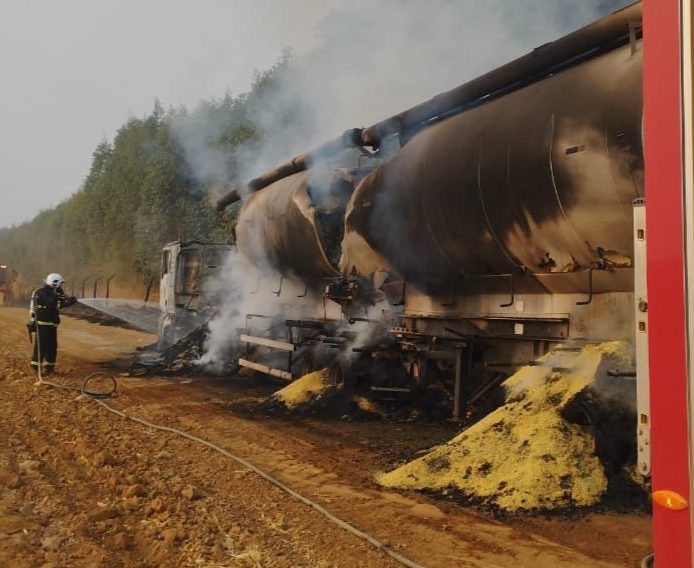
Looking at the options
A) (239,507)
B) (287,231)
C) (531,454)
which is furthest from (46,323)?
(531,454)

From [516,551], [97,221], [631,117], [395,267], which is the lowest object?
[516,551]

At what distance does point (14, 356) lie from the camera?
12.8 meters

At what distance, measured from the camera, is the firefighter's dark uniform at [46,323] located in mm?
10422

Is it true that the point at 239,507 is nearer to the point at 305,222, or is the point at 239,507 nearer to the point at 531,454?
the point at 531,454

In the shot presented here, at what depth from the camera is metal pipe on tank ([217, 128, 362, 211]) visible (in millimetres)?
8570

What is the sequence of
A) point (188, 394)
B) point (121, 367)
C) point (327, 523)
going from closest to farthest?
point (327, 523)
point (188, 394)
point (121, 367)

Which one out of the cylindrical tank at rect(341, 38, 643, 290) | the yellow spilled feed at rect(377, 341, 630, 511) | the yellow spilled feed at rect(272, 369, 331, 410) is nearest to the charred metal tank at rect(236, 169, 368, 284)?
the cylindrical tank at rect(341, 38, 643, 290)

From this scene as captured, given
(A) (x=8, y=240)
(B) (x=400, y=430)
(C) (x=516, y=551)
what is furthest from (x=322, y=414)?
(A) (x=8, y=240)

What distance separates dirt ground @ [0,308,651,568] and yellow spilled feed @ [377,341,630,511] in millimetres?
196

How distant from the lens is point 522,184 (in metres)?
5.23

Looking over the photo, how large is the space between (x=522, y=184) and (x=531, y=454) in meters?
2.16

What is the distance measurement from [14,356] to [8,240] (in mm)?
68461

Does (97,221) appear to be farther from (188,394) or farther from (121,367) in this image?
(188,394)

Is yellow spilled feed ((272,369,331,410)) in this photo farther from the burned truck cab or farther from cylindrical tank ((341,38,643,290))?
the burned truck cab
